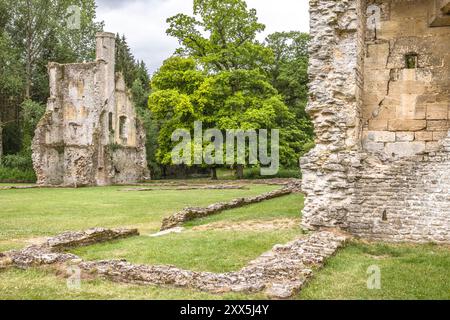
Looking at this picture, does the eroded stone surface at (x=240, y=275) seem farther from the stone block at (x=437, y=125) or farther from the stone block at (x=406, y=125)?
the stone block at (x=437, y=125)

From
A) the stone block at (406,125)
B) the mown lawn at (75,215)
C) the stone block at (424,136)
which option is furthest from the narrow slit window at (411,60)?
the mown lawn at (75,215)

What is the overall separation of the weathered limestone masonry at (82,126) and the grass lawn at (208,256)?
20.5 meters

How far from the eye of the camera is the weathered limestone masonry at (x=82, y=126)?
120 ft

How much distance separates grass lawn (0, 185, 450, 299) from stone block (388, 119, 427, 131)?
2891 mm

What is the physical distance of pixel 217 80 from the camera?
36906 mm

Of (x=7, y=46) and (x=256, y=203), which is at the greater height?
(x=7, y=46)

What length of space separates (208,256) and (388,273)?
3089mm

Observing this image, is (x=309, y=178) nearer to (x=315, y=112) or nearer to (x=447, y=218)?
(x=315, y=112)

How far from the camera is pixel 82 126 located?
3766cm

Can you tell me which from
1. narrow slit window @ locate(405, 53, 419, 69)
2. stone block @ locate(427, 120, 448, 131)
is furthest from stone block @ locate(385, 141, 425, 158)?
narrow slit window @ locate(405, 53, 419, 69)

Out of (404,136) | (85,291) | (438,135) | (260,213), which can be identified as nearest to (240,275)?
(85,291)

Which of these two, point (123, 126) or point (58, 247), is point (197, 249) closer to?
point (58, 247)

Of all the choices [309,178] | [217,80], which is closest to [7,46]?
[217,80]
